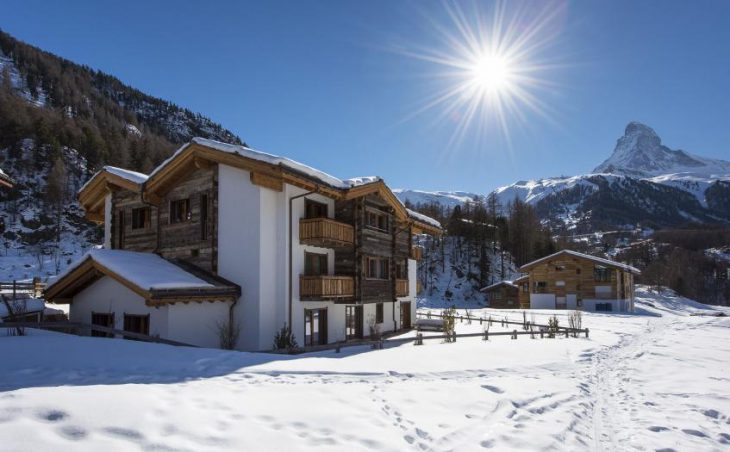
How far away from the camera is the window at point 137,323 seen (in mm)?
17297

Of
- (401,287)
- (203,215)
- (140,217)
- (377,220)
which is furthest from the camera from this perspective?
(401,287)

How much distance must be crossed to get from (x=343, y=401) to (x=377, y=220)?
60.7 ft

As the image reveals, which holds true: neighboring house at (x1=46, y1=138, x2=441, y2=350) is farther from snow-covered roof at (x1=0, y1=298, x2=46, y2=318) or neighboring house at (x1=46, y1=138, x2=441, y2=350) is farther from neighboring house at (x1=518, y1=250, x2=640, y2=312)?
neighboring house at (x1=518, y1=250, x2=640, y2=312)

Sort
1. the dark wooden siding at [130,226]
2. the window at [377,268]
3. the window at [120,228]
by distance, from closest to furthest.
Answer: the dark wooden siding at [130,226] → the window at [120,228] → the window at [377,268]

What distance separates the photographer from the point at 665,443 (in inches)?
297

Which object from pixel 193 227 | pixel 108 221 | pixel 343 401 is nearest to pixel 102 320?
pixel 193 227

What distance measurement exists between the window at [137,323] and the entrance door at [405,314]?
16.8m

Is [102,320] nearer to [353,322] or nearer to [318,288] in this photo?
[318,288]

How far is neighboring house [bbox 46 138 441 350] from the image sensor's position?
1773 cm

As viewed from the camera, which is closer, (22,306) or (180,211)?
(22,306)

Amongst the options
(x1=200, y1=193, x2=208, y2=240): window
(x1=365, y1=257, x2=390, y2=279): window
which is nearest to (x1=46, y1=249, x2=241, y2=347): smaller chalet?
(x1=200, y1=193, x2=208, y2=240): window

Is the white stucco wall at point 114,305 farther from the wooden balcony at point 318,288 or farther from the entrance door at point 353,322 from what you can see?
the entrance door at point 353,322

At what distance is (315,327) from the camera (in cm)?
→ 2170

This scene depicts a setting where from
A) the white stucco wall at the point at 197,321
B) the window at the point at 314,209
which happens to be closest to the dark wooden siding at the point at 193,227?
the white stucco wall at the point at 197,321
